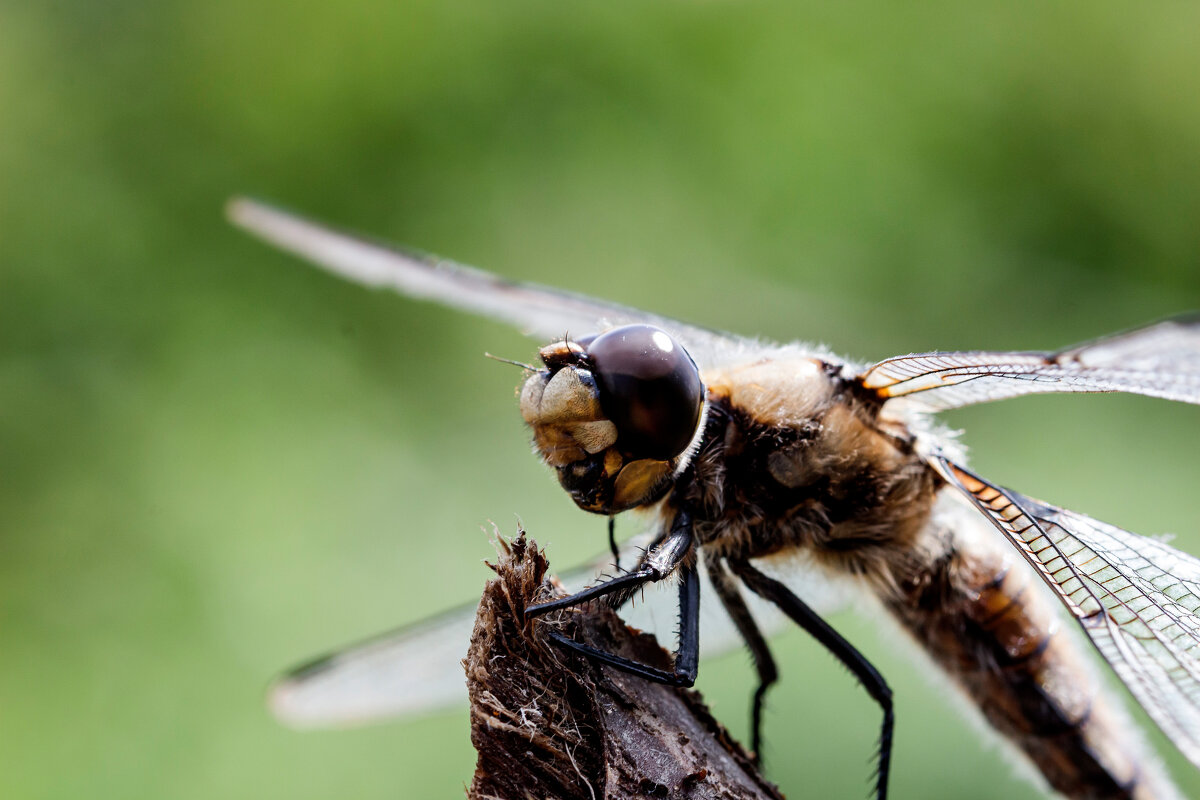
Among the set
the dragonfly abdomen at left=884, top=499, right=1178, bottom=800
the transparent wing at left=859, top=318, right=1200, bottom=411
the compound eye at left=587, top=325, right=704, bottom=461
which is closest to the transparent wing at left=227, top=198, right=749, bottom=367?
the transparent wing at left=859, top=318, right=1200, bottom=411

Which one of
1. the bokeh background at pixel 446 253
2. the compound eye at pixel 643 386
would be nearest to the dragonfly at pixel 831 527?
the compound eye at pixel 643 386

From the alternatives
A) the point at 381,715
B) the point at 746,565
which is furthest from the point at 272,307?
the point at 746,565

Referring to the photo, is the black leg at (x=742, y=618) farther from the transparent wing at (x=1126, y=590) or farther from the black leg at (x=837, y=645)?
the transparent wing at (x=1126, y=590)

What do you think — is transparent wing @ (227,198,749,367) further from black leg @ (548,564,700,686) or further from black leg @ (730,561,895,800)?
black leg @ (548,564,700,686)

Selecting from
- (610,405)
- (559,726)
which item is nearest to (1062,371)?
(610,405)

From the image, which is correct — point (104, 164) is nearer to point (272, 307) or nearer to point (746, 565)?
point (272, 307)

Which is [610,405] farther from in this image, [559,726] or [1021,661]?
[1021,661]

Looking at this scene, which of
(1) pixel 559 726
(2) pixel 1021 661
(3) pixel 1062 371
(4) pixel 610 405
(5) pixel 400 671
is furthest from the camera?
(5) pixel 400 671
